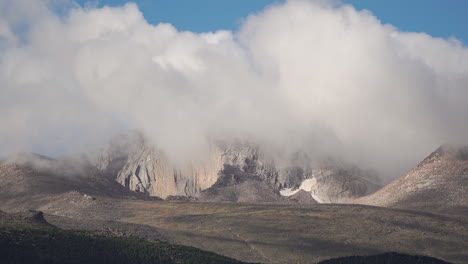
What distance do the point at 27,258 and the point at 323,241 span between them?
292ft

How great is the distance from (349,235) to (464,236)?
2698cm

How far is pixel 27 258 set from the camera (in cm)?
12100

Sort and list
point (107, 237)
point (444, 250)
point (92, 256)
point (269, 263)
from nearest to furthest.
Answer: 1. point (92, 256)
2. point (107, 237)
3. point (269, 263)
4. point (444, 250)

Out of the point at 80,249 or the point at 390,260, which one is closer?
the point at 80,249

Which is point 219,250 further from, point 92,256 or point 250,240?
point 92,256

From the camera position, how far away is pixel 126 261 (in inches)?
5079

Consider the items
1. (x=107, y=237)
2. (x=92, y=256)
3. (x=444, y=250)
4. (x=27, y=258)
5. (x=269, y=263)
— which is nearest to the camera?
(x=27, y=258)

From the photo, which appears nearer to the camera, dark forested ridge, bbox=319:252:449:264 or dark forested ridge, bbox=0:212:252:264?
dark forested ridge, bbox=0:212:252:264

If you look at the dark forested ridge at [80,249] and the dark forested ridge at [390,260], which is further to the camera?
the dark forested ridge at [390,260]

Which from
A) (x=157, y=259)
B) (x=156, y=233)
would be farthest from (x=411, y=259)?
(x=156, y=233)

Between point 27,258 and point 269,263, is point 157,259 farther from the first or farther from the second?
point 269,263

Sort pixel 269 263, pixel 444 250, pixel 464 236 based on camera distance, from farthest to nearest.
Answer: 1. pixel 464 236
2. pixel 444 250
3. pixel 269 263

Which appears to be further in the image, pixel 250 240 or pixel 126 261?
pixel 250 240

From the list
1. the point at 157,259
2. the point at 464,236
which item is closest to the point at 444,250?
the point at 464,236
